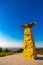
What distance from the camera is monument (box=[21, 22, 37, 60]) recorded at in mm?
10773

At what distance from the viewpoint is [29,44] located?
11141mm

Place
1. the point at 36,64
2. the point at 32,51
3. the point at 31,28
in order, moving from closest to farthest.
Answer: the point at 36,64, the point at 32,51, the point at 31,28

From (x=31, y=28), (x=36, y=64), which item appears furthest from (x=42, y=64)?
(x=31, y=28)

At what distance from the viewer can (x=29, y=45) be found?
36.4 ft

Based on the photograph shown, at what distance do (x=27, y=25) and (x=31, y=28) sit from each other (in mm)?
490

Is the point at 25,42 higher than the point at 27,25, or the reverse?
the point at 27,25

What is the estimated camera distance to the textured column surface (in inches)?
424

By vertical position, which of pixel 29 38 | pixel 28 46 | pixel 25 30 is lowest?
pixel 28 46

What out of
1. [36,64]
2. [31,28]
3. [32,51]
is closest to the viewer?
[36,64]

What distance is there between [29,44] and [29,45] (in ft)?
0.32

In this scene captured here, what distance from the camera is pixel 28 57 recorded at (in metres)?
10.9

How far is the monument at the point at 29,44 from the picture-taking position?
10.8 meters

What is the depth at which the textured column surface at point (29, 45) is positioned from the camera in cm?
1076

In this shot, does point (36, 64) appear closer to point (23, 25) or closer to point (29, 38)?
point (29, 38)
